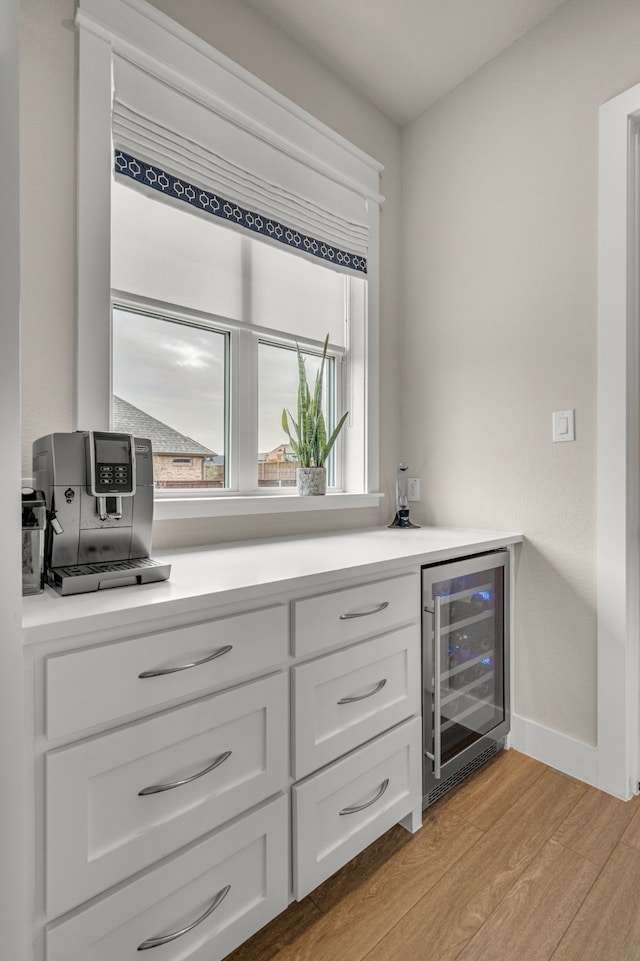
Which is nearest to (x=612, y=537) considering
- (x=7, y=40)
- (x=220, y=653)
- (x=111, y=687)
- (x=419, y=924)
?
(x=419, y=924)

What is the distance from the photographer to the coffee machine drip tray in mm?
998

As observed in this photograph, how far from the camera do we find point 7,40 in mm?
738

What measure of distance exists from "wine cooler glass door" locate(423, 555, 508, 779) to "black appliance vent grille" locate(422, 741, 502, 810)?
8 cm

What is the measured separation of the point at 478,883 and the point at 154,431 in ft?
5.50

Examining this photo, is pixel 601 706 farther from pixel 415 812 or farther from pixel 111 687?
pixel 111 687

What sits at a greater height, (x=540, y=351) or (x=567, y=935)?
(x=540, y=351)

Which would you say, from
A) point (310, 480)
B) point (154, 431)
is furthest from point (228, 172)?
point (310, 480)

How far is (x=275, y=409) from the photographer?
2084 mm

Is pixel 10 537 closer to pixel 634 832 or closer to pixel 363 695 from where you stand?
pixel 363 695

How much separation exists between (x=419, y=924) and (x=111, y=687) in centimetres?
99

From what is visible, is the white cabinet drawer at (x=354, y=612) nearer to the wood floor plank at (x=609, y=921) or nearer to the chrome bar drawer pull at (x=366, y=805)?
the chrome bar drawer pull at (x=366, y=805)

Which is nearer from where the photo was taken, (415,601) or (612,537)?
(415,601)

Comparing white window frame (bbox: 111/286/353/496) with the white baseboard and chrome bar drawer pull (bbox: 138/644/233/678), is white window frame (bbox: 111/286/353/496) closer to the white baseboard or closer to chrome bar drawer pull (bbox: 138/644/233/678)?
chrome bar drawer pull (bbox: 138/644/233/678)

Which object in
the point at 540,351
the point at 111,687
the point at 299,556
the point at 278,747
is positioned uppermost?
the point at 540,351
